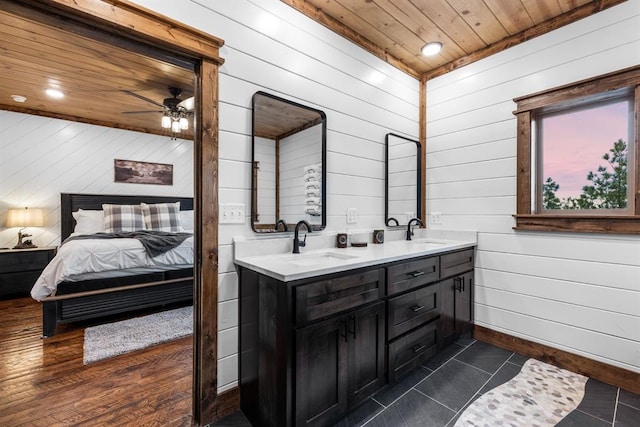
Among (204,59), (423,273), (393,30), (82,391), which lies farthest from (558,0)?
(82,391)

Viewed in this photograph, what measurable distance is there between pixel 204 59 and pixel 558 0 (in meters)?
2.46

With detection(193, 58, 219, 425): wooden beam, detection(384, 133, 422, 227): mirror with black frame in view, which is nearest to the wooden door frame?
detection(193, 58, 219, 425): wooden beam

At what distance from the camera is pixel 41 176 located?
4.18m

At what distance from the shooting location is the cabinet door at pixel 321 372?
1330 millimetres

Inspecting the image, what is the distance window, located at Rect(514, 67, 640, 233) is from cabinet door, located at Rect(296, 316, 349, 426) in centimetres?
187

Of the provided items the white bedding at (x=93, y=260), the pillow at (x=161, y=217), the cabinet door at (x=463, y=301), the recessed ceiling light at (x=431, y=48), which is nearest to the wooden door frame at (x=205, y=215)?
the recessed ceiling light at (x=431, y=48)

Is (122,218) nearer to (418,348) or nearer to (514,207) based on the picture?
(418,348)

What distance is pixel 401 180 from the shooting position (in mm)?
2816

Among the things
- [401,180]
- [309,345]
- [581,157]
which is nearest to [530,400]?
[309,345]

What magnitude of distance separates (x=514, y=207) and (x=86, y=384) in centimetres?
348

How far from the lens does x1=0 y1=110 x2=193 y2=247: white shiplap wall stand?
13.1ft

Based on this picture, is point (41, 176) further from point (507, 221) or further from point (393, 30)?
point (507, 221)

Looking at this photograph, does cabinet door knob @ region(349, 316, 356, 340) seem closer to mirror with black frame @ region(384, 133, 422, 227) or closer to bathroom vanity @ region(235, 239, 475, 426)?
bathroom vanity @ region(235, 239, 475, 426)

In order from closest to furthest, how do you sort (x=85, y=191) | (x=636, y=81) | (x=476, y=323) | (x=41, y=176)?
1. (x=636, y=81)
2. (x=476, y=323)
3. (x=41, y=176)
4. (x=85, y=191)
